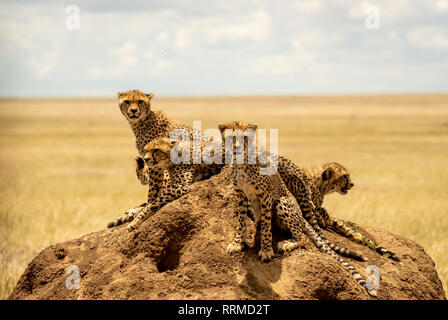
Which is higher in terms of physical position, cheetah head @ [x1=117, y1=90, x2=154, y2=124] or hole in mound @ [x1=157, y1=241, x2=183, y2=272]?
cheetah head @ [x1=117, y1=90, x2=154, y2=124]

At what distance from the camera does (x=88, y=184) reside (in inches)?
703

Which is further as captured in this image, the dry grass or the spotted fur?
the dry grass

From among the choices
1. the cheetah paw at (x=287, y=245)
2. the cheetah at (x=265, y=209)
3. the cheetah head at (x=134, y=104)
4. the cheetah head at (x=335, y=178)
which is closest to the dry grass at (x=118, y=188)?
the cheetah head at (x=335, y=178)

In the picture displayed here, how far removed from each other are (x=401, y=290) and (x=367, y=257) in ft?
1.64

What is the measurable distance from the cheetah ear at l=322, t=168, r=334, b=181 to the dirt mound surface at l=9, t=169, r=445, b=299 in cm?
77

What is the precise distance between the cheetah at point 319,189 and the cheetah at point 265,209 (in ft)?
1.16

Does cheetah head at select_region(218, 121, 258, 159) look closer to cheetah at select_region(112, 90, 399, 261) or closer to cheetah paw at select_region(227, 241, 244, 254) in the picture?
cheetah paw at select_region(227, 241, 244, 254)

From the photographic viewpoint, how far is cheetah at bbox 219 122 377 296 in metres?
4.81

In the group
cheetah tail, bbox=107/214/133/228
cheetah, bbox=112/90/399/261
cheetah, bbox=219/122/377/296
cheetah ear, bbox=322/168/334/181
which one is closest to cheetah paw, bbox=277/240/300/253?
cheetah, bbox=219/122/377/296

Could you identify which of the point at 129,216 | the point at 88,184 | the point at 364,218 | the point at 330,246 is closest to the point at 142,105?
the point at 129,216

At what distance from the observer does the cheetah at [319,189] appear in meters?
5.89

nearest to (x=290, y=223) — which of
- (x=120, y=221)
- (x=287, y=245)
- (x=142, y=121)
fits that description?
(x=287, y=245)

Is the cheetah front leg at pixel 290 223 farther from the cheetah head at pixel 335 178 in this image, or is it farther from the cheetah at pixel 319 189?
the cheetah head at pixel 335 178

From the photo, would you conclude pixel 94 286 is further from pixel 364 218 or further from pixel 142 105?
pixel 364 218
